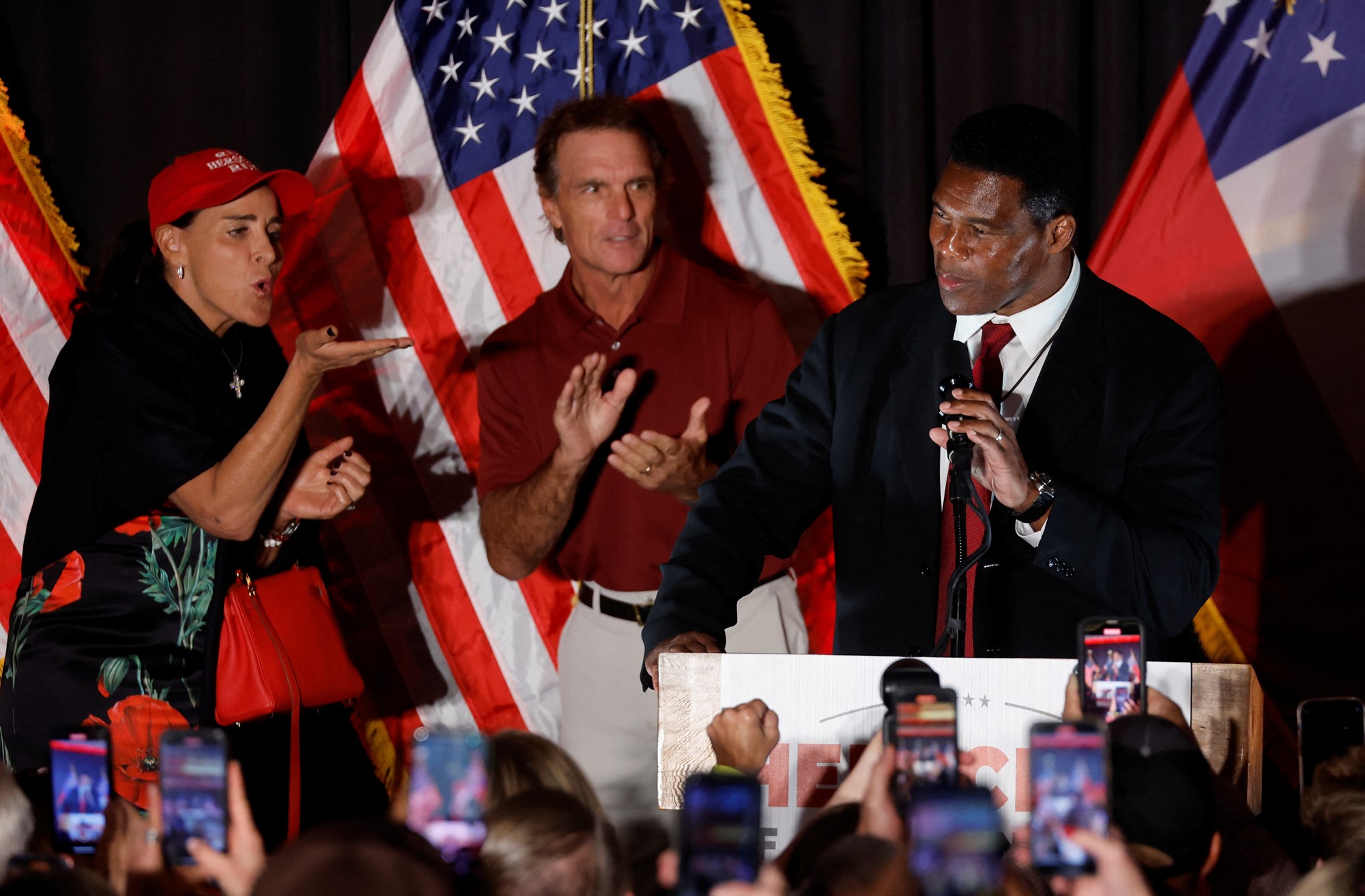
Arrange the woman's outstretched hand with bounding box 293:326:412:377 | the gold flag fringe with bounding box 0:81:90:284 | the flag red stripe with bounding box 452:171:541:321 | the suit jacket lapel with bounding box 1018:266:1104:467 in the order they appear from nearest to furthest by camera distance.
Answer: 1. the suit jacket lapel with bounding box 1018:266:1104:467
2. the woman's outstretched hand with bounding box 293:326:412:377
3. the flag red stripe with bounding box 452:171:541:321
4. the gold flag fringe with bounding box 0:81:90:284

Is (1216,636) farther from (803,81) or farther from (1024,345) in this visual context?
(803,81)

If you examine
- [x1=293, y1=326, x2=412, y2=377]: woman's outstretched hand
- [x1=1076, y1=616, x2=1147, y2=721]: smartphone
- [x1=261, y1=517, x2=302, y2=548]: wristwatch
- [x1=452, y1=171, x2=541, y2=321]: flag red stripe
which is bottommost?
[x1=1076, y1=616, x2=1147, y2=721]: smartphone

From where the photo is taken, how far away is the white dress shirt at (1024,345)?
225cm

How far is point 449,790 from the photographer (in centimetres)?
131

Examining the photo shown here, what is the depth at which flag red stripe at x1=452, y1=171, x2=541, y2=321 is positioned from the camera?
342 cm

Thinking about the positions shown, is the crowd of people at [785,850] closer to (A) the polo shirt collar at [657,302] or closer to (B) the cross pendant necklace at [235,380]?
(B) the cross pendant necklace at [235,380]

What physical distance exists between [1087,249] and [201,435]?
2.10 m

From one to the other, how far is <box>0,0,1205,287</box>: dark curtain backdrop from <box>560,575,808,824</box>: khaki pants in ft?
2.98

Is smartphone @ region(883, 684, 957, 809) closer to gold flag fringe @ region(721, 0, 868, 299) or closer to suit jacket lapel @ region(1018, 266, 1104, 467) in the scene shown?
suit jacket lapel @ region(1018, 266, 1104, 467)

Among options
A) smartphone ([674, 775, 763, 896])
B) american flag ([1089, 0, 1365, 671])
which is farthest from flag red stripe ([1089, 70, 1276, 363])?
smartphone ([674, 775, 763, 896])

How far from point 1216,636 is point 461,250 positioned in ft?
6.51

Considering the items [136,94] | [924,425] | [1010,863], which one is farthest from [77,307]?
[1010,863]

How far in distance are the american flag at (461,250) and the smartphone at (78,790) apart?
205 cm

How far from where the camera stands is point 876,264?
11.4ft
